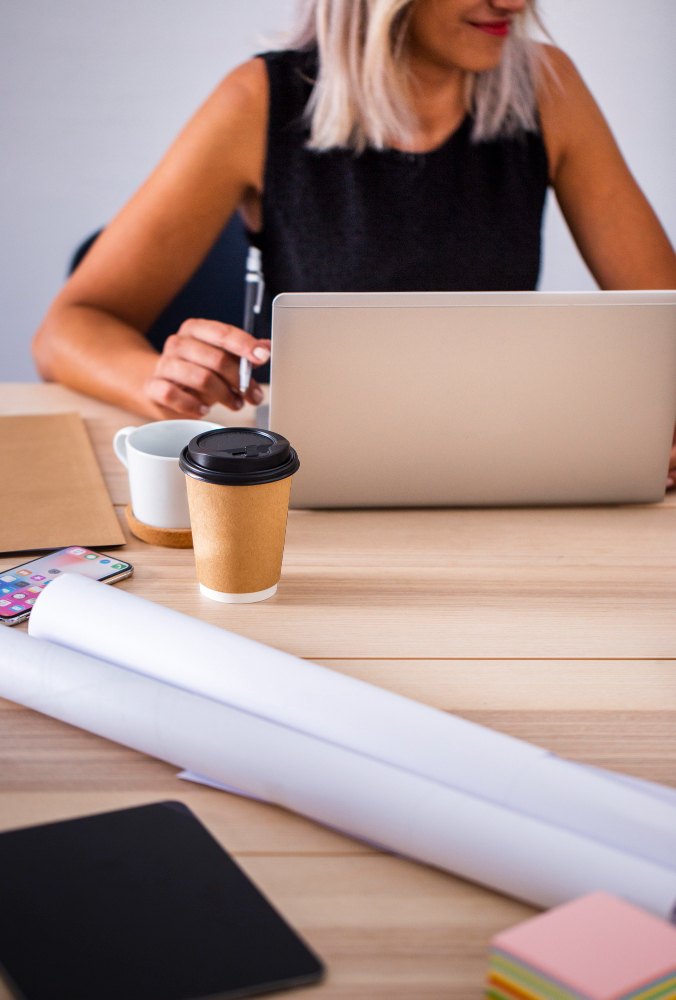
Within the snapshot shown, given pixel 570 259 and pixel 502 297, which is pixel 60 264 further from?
pixel 502 297

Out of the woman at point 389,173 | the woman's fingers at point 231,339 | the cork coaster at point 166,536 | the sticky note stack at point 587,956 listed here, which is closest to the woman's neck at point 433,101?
the woman at point 389,173

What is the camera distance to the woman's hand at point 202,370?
2.93ft

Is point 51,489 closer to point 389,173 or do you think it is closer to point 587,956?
point 587,956

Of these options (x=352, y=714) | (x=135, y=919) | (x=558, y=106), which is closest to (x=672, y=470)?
(x=352, y=714)

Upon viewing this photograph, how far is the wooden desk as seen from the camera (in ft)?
1.24

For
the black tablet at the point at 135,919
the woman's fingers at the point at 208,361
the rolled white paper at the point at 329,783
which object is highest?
the woman's fingers at the point at 208,361

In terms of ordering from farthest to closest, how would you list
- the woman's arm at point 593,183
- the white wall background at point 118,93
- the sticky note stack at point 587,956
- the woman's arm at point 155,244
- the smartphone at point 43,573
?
the white wall background at point 118,93 < the woman's arm at point 593,183 < the woman's arm at point 155,244 < the smartphone at point 43,573 < the sticky note stack at point 587,956

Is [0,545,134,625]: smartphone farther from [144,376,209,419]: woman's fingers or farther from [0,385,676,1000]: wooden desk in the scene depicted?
[144,376,209,419]: woman's fingers

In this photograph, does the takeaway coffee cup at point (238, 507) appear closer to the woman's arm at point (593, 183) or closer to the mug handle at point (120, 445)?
the mug handle at point (120, 445)

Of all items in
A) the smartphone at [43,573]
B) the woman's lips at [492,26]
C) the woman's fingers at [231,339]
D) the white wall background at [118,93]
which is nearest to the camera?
the smartphone at [43,573]

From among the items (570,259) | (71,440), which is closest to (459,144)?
(71,440)

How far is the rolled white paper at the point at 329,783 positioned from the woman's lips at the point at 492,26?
115 centimetres

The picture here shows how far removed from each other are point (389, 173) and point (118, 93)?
1281 millimetres

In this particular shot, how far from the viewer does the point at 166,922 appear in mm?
359
